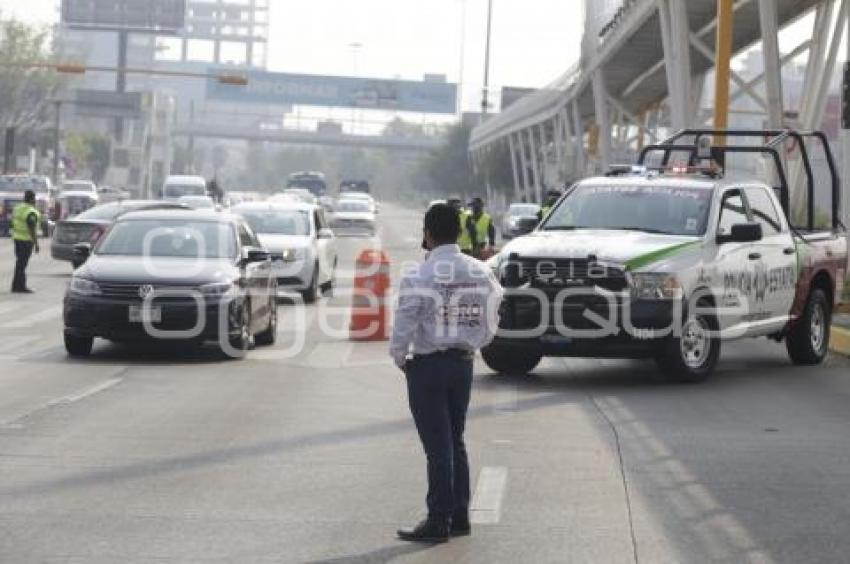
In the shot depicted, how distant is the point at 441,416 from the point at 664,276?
7.82 m

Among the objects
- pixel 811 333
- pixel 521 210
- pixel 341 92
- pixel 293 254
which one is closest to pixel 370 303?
pixel 811 333

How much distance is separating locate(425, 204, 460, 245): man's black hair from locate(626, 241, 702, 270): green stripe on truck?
24.3 feet

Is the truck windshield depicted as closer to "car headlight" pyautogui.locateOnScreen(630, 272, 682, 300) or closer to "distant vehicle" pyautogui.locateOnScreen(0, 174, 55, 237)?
"car headlight" pyautogui.locateOnScreen(630, 272, 682, 300)

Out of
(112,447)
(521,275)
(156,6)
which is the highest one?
(156,6)

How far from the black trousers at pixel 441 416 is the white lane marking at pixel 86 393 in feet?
19.2

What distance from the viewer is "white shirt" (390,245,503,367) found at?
9.21 metres

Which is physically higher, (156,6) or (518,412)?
(156,6)

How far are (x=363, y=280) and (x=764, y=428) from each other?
9222mm

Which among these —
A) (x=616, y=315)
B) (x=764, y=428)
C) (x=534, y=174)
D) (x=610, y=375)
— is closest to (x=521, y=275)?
(x=616, y=315)

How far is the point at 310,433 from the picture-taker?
13234 millimetres

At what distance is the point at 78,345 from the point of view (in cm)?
1866

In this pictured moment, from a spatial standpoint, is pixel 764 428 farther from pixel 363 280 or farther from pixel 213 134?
pixel 213 134

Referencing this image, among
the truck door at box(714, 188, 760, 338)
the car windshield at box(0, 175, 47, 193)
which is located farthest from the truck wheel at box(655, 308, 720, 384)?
the car windshield at box(0, 175, 47, 193)

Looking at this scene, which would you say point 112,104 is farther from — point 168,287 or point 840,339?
point 168,287
